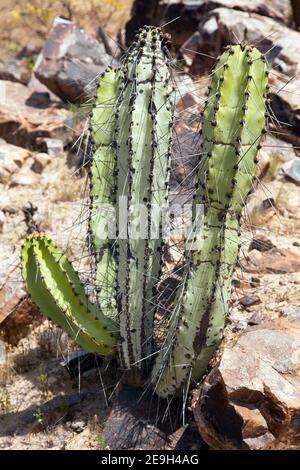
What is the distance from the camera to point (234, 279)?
4715 mm

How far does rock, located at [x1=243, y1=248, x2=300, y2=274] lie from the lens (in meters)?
4.91

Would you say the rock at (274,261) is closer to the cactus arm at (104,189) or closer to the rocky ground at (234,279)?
the rocky ground at (234,279)

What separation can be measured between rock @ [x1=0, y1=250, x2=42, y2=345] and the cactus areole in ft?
3.40

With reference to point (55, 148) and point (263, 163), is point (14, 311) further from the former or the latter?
point (55, 148)

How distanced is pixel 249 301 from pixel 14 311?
5.34ft

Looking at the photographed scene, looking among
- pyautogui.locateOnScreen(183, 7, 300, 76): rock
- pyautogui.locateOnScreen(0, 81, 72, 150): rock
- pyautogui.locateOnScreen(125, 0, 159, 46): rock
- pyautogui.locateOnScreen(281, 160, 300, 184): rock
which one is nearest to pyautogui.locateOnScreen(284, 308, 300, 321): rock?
pyautogui.locateOnScreen(281, 160, 300, 184): rock

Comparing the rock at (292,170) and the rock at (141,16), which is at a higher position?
the rock at (141,16)

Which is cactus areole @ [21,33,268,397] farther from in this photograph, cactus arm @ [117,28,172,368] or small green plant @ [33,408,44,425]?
small green plant @ [33,408,44,425]

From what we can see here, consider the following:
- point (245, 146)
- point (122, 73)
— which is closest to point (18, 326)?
point (122, 73)

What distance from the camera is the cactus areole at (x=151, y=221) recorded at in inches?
119

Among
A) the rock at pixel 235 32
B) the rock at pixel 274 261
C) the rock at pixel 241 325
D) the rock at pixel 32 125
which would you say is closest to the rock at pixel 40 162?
the rock at pixel 32 125

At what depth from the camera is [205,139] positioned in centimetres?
313

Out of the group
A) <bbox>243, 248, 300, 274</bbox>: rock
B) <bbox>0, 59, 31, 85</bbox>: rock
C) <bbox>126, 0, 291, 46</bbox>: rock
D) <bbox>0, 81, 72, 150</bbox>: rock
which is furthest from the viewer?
<bbox>0, 59, 31, 85</bbox>: rock

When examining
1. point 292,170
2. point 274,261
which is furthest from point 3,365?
point 292,170
